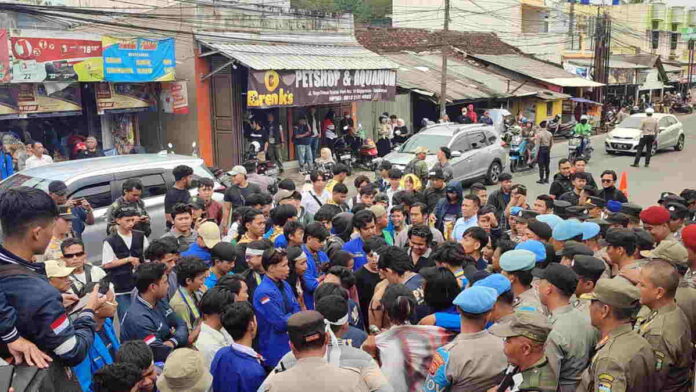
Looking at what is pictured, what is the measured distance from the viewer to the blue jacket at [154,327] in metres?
4.40

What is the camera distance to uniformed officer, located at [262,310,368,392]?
10.5ft

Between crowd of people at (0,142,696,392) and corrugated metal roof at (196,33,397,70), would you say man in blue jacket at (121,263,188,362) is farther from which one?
corrugated metal roof at (196,33,397,70)

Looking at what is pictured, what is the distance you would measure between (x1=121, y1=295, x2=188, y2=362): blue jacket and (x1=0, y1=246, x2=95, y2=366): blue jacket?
4.37ft

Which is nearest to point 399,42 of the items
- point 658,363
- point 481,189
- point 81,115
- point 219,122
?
point 219,122

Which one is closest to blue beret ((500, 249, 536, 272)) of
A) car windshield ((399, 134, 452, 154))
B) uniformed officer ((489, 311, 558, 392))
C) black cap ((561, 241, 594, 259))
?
black cap ((561, 241, 594, 259))

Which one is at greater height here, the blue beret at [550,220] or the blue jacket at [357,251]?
the blue beret at [550,220]

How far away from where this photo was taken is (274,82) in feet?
55.5

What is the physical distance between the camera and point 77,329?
10.8 ft

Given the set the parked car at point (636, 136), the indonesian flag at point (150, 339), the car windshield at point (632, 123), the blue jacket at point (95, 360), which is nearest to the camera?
the blue jacket at point (95, 360)

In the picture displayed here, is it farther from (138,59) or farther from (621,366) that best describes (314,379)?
(138,59)

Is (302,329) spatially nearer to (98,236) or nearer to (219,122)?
(98,236)

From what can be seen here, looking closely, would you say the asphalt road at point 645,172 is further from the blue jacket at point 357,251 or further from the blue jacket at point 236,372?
the blue jacket at point 236,372

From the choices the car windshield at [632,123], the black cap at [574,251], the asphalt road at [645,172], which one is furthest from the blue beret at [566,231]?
the car windshield at [632,123]

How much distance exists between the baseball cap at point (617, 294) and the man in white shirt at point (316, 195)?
219 inches
